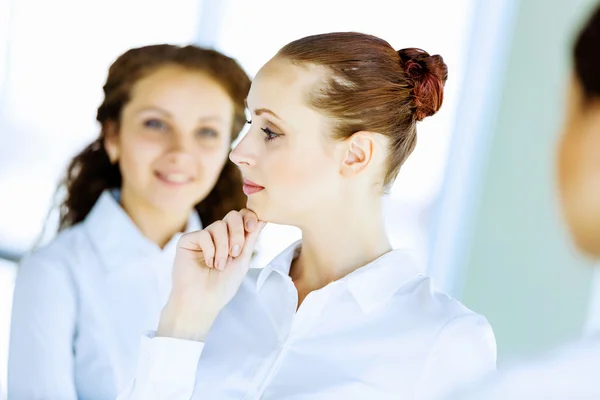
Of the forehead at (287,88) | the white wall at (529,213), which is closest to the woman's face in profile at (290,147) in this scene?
the forehead at (287,88)

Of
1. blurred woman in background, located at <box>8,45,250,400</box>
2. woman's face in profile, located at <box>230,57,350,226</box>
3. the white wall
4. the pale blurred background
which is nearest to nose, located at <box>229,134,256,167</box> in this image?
woman's face in profile, located at <box>230,57,350,226</box>

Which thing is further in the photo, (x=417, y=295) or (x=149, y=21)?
(x=149, y=21)

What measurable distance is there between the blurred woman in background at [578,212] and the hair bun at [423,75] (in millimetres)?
869

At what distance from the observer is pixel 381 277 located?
1.31 metres

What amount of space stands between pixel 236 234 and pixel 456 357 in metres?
0.43

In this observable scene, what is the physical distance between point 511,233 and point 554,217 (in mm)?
188

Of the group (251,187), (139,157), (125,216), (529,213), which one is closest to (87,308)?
(125,216)

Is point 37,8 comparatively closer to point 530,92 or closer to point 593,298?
point 530,92

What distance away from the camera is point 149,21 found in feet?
10.7

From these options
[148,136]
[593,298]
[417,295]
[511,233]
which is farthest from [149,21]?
[417,295]

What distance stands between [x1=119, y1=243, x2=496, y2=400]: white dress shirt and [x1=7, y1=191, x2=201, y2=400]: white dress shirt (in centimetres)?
44

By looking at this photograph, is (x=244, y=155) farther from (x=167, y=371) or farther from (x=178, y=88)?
(x=178, y=88)

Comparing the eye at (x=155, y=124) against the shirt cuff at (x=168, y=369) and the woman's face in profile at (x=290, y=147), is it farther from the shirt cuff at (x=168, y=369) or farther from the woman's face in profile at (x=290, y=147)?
the shirt cuff at (x=168, y=369)

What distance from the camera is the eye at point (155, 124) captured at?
2.01 metres
